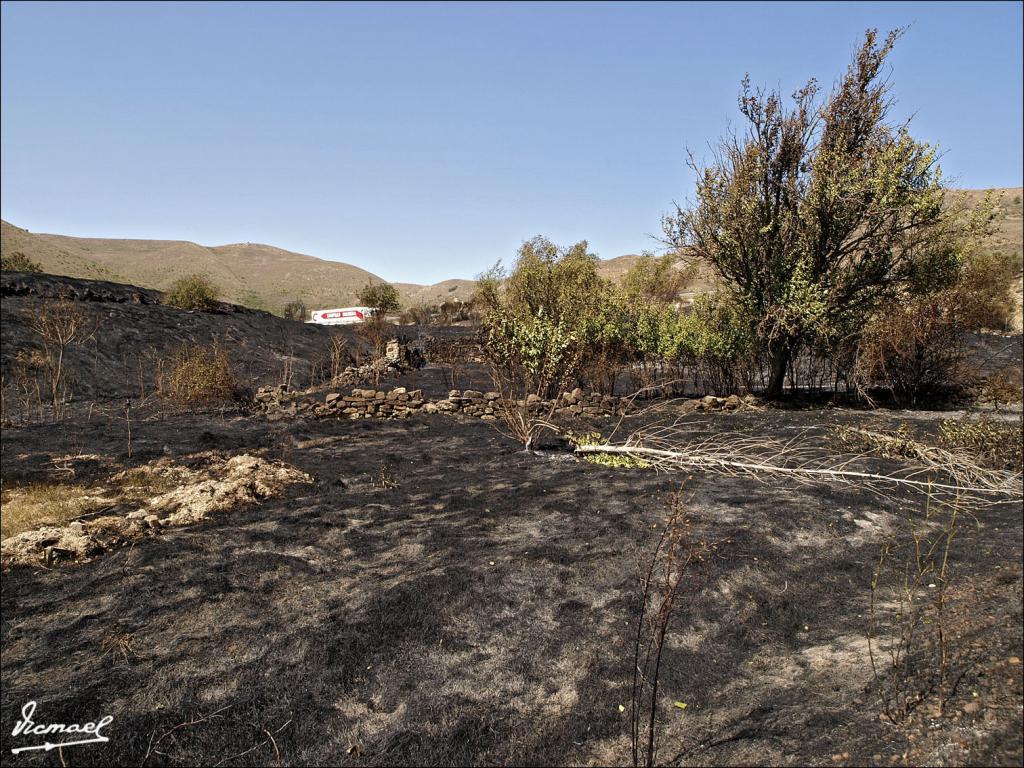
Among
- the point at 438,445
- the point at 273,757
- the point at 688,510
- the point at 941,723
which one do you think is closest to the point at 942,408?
the point at 688,510

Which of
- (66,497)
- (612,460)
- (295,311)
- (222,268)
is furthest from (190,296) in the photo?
(222,268)

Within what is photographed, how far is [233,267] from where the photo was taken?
76812 millimetres

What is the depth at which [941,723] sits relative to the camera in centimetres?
200

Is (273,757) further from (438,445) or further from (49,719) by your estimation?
(438,445)

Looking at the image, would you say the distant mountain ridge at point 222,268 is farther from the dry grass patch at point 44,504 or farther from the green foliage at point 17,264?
the dry grass patch at point 44,504

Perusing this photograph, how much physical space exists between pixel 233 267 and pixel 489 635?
276 ft

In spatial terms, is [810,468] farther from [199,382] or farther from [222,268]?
[222,268]

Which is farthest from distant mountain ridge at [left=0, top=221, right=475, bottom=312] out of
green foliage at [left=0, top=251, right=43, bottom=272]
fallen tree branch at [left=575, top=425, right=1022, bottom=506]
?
fallen tree branch at [left=575, top=425, right=1022, bottom=506]

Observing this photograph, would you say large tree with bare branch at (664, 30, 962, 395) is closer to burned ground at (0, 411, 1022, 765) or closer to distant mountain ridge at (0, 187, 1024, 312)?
burned ground at (0, 411, 1022, 765)

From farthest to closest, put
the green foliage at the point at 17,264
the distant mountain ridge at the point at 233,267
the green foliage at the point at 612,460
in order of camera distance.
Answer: the distant mountain ridge at the point at 233,267, the green foliage at the point at 17,264, the green foliage at the point at 612,460

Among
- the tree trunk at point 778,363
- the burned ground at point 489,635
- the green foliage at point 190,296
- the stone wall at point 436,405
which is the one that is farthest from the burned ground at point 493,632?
the green foliage at point 190,296

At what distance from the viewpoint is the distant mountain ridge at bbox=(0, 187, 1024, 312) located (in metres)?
54.9

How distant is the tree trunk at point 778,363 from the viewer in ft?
36.8

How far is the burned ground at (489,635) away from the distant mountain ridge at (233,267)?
149 ft
